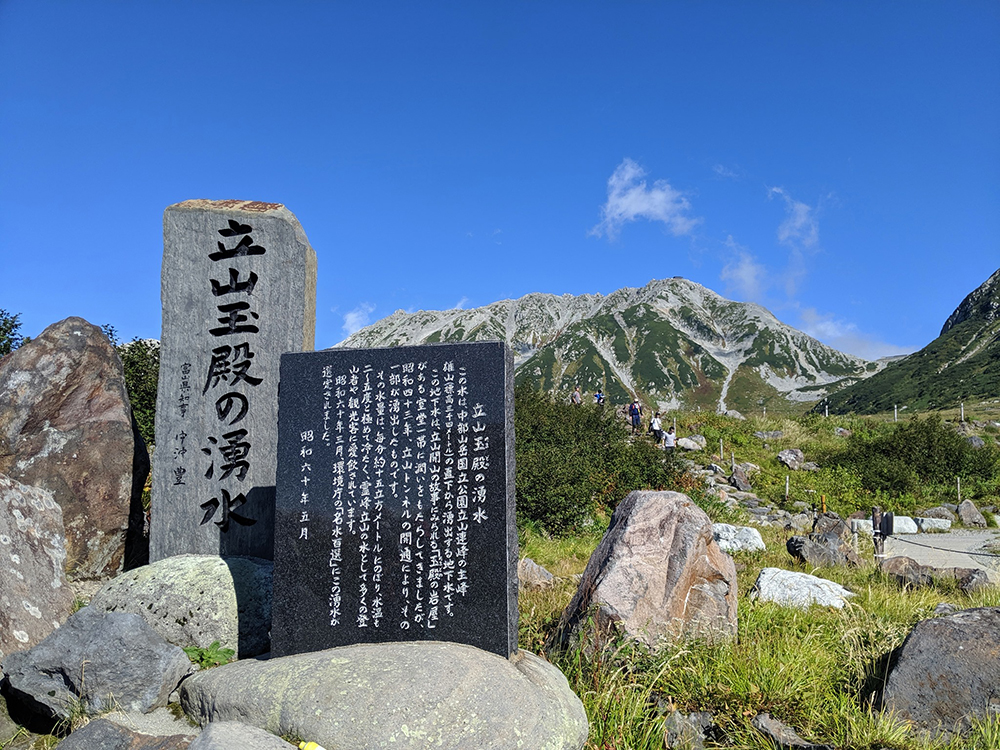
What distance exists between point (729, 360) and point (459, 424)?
185469 millimetres

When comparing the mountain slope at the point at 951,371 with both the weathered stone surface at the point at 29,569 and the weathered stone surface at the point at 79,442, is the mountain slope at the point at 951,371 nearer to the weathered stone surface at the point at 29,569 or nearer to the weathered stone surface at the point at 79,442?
the weathered stone surface at the point at 79,442

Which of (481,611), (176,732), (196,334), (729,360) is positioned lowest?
(176,732)

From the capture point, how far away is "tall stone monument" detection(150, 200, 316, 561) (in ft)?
22.6

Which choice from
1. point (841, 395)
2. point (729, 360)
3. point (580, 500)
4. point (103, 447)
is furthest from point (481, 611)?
point (729, 360)

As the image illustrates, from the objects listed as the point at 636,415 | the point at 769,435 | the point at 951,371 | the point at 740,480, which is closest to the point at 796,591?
the point at 740,480

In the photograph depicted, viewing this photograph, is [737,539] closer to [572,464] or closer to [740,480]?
[572,464]

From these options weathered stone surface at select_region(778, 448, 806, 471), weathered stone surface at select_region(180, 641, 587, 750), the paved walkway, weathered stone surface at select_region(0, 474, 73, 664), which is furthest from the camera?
weathered stone surface at select_region(778, 448, 806, 471)

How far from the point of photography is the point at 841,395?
305 ft

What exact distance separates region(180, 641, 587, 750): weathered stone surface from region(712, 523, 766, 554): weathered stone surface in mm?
8298

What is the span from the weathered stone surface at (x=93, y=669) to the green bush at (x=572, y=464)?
8312mm

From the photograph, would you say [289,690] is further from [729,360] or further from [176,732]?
[729,360]

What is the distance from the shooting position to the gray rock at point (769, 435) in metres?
25.5

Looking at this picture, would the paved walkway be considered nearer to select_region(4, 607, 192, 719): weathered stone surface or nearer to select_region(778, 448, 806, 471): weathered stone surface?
select_region(778, 448, 806, 471): weathered stone surface

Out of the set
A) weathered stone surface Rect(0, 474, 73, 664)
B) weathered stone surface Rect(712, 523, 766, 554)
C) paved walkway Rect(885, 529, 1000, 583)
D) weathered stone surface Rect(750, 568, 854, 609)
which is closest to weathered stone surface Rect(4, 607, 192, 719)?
weathered stone surface Rect(0, 474, 73, 664)
